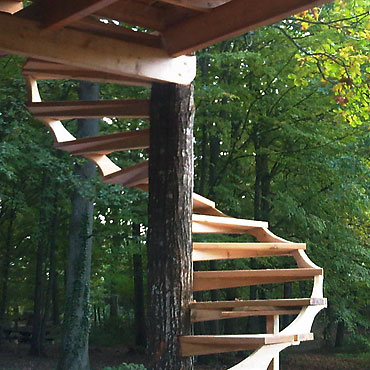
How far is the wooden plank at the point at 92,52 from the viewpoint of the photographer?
3143mm

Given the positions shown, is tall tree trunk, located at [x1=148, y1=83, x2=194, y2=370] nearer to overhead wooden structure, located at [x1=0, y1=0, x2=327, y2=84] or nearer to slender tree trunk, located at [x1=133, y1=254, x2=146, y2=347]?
overhead wooden structure, located at [x1=0, y1=0, x2=327, y2=84]

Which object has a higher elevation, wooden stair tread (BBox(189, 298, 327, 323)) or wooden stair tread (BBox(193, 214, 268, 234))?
wooden stair tread (BBox(193, 214, 268, 234))

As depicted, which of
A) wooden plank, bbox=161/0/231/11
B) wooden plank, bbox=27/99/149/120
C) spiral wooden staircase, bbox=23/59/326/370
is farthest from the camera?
wooden plank, bbox=27/99/149/120

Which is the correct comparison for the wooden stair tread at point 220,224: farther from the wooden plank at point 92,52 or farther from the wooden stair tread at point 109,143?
the wooden plank at point 92,52

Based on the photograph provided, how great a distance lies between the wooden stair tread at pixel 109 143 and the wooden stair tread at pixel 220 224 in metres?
0.67

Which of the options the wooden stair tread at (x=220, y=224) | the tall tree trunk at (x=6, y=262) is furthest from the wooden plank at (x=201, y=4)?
the tall tree trunk at (x=6, y=262)

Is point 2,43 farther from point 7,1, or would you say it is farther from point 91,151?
point 91,151

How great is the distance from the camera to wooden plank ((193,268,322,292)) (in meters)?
4.35

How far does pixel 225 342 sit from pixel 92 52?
1.74 meters

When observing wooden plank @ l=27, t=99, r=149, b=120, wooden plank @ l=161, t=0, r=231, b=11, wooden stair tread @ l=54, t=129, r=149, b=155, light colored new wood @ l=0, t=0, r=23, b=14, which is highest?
light colored new wood @ l=0, t=0, r=23, b=14

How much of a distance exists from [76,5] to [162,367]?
80.8 inches

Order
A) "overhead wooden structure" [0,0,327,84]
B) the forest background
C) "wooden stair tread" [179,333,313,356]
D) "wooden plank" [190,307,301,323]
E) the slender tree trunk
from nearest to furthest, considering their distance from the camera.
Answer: "overhead wooden structure" [0,0,327,84] → "wooden stair tread" [179,333,313,356] → "wooden plank" [190,307,301,323] → the forest background → the slender tree trunk

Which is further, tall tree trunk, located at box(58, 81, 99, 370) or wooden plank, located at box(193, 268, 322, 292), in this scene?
tall tree trunk, located at box(58, 81, 99, 370)

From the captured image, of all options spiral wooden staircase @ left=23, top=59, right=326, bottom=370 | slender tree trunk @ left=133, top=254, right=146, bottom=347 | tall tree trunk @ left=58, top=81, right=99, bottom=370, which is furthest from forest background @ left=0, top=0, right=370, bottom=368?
spiral wooden staircase @ left=23, top=59, right=326, bottom=370
